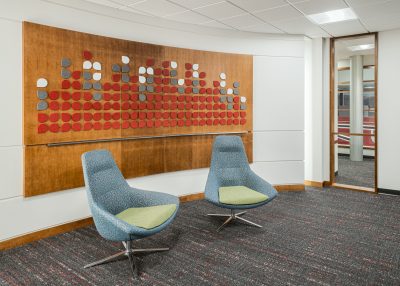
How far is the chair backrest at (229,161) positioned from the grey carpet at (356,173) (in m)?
3.01

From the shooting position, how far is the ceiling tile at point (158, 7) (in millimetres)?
3827

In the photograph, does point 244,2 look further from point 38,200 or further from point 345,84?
point 345,84

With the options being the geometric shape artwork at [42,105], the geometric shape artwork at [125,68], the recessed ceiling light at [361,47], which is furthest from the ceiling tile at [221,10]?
the recessed ceiling light at [361,47]

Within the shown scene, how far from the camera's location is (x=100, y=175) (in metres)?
3.27

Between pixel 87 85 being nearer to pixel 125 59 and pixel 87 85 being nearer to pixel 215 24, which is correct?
pixel 125 59

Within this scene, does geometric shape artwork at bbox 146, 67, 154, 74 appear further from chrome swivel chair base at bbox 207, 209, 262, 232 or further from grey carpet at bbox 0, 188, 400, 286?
chrome swivel chair base at bbox 207, 209, 262, 232

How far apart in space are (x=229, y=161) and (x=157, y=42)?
75.9 inches

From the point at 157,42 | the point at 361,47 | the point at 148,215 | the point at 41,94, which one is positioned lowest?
the point at 148,215

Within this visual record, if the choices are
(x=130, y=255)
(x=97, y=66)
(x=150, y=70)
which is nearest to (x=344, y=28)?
(x=150, y=70)

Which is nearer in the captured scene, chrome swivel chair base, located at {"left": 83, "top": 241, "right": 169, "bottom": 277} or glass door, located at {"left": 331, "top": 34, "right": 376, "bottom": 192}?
chrome swivel chair base, located at {"left": 83, "top": 241, "right": 169, "bottom": 277}

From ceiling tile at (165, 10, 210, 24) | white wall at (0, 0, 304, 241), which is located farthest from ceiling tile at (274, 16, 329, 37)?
ceiling tile at (165, 10, 210, 24)

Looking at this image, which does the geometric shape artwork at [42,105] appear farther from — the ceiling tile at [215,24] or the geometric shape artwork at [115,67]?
the ceiling tile at [215,24]

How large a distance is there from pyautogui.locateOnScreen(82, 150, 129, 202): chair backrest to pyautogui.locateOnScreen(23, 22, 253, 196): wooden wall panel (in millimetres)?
589

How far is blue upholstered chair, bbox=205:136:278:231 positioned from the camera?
3.85 metres
